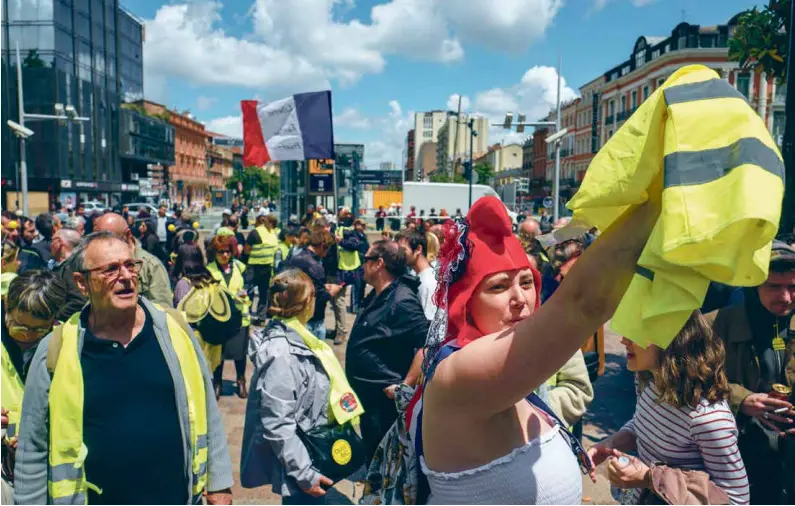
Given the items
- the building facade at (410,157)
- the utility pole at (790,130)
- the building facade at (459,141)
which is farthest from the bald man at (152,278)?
the building facade at (410,157)

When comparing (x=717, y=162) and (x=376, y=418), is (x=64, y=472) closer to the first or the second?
(x=376, y=418)

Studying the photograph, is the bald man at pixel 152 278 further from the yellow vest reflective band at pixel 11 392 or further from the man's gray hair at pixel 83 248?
the man's gray hair at pixel 83 248

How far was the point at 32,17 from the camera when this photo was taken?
4091cm

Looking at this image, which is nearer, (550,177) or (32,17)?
(32,17)

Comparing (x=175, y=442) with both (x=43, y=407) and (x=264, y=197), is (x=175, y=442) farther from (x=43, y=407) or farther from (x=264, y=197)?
(x=264, y=197)

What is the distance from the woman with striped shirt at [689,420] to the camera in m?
2.10

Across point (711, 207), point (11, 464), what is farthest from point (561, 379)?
point (11, 464)

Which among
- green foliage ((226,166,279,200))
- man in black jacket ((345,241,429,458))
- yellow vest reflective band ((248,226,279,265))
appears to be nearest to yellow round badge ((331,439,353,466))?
man in black jacket ((345,241,429,458))

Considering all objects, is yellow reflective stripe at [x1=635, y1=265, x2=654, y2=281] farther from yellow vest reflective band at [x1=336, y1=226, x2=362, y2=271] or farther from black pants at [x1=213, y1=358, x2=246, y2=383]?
yellow vest reflective band at [x1=336, y1=226, x2=362, y2=271]

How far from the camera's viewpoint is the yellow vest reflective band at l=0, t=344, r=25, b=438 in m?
2.78

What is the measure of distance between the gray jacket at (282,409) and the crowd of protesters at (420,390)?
0.03 ft

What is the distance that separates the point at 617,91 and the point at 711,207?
209ft

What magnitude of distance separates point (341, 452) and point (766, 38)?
16.9 feet

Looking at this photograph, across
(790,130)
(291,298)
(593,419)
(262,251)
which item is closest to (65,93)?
(262,251)
